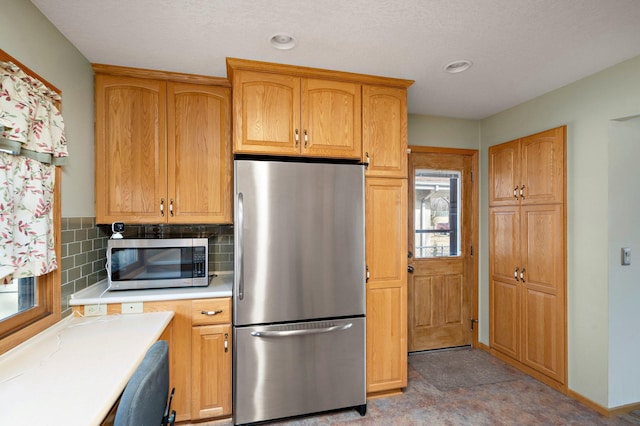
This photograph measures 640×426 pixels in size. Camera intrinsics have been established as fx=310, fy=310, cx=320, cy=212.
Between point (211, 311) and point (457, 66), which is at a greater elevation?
point (457, 66)

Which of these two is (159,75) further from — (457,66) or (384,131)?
(457,66)

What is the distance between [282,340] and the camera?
2074 millimetres

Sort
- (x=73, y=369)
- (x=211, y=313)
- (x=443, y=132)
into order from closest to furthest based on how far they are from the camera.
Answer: (x=73, y=369) → (x=211, y=313) → (x=443, y=132)

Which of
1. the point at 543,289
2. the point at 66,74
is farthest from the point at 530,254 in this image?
the point at 66,74

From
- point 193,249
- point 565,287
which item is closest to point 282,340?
point 193,249

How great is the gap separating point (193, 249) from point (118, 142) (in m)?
0.93

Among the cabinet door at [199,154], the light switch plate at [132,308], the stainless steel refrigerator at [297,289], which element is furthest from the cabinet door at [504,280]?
the light switch plate at [132,308]

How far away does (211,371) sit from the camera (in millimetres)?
2100

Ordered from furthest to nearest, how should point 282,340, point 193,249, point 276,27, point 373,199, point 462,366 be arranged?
point 462,366 → point 373,199 → point 193,249 → point 282,340 → point 276,27

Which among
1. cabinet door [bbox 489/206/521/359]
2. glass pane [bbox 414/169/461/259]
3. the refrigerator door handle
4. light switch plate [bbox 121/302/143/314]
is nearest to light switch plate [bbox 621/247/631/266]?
cabinet door [bbox 489/206/521/359]

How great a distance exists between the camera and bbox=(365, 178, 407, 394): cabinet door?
2.37 meters

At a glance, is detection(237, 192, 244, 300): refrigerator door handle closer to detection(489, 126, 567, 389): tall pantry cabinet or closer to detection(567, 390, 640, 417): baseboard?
detection(489, 126, 567, 389): tall pantry cabinet

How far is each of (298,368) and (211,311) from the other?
2.31 feet

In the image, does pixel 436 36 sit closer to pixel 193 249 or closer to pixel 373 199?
pixel 373 199
